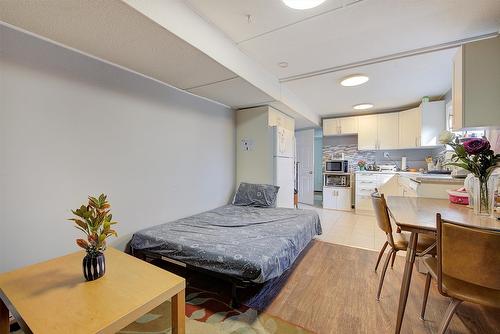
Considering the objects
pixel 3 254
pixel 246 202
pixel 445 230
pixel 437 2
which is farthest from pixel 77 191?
pixel 437 2

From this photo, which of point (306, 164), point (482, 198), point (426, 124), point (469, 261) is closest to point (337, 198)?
point (306, 164)

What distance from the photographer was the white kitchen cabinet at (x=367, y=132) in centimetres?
510

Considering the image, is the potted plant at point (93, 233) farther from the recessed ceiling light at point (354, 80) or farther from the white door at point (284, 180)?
the recessed ceiling light at point (354, 80)

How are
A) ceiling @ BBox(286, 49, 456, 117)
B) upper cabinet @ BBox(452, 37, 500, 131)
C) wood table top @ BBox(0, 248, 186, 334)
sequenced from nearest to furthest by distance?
wood table top @ BBox(0, 248, 186, 334), upper cabinet @ BBox(452, 37, 500, 131), ceiling @ BBox(286, 49, 456, 117)

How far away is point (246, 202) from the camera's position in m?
3.64

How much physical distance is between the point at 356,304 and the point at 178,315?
4.80 ft

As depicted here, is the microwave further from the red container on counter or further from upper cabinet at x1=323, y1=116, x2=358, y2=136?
the red container on counter

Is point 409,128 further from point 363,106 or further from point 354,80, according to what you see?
point 354,80

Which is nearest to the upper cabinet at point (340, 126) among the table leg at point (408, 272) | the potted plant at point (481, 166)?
the potted plant at point (481, 166)

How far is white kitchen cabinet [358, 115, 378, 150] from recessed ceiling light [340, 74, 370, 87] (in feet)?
7.12

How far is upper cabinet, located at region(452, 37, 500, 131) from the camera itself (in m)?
1.86

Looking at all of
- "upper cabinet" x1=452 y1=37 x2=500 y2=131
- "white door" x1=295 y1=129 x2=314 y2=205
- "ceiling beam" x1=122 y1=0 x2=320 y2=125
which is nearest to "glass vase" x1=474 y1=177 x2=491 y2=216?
"upper cabinet" x1=452 y1=37 x2=500 y2=131

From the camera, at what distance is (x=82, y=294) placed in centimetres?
118

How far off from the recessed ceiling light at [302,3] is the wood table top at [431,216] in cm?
166
